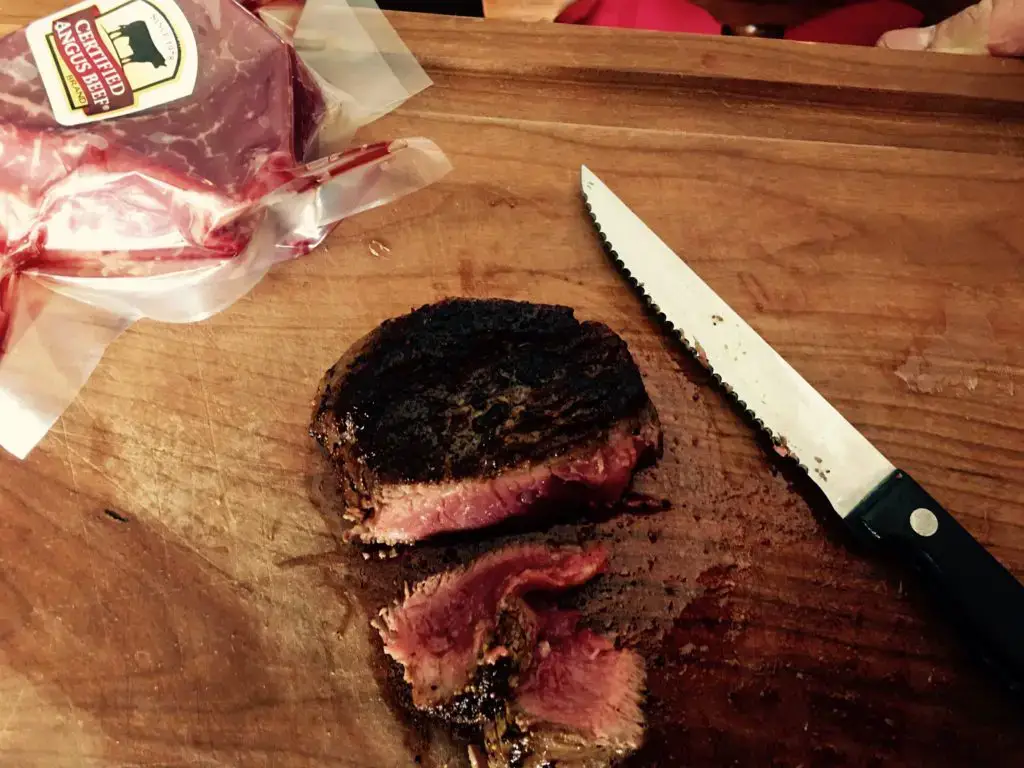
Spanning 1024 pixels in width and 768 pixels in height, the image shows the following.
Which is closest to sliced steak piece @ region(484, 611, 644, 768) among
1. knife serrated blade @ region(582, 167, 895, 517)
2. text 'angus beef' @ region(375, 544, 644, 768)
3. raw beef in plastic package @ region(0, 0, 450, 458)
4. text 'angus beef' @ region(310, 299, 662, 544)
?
text 'angus beef' @ region(375, 544, 644, 768)

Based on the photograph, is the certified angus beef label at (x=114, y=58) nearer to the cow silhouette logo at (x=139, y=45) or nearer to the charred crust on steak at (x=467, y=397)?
the cow silhouette logo at (x=139, y=45)

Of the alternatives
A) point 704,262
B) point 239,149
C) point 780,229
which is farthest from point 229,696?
point 780,229

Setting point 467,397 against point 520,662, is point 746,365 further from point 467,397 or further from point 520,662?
point 520,662

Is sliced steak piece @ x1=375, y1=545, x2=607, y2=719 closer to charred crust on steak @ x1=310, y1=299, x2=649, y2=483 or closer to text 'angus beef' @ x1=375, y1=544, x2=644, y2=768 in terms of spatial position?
text 'angus beef' @ x1=375, y1=544, x2=644, y2=768

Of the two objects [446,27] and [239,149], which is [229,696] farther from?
[446,27]

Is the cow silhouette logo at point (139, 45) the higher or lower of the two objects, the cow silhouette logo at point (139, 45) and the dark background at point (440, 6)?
the higher

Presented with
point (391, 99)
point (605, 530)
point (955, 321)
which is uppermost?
point (391, 99)

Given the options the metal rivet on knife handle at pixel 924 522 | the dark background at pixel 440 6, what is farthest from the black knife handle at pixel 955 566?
the dark background at pixel 440 6

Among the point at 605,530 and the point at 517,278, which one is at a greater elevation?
the point at 517,278
